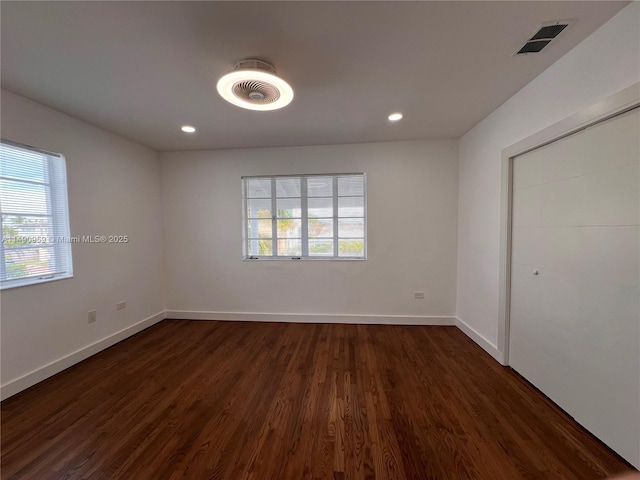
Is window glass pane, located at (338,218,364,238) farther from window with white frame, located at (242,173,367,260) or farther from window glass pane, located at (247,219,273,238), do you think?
window glass pane, located at (247,219,273,238)

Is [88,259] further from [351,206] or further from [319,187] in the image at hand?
[351,206]

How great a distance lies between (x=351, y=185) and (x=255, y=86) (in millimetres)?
1993

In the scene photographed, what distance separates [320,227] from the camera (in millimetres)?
3490

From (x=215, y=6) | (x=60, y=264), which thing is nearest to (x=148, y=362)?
(x=60, y=264)

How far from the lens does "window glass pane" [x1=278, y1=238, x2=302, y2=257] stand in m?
3.54

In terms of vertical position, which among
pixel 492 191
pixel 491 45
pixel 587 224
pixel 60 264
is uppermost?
pixel 491 45

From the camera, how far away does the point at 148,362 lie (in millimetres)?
2441

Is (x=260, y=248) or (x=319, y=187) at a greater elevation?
(x=319, y=187)

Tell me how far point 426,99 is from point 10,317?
4.09 meters

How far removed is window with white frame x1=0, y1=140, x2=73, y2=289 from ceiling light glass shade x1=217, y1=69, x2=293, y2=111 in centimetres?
202

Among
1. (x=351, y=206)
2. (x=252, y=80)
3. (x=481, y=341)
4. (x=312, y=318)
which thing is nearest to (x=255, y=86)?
(x=252, y=80)

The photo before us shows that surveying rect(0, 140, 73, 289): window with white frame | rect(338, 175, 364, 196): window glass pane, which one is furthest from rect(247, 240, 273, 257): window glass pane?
Answer: rect(0, 140, 73, 289): window with white frame

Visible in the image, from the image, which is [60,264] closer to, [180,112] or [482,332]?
[180,112]

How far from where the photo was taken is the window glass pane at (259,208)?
355 cm
